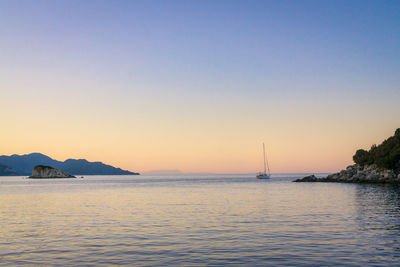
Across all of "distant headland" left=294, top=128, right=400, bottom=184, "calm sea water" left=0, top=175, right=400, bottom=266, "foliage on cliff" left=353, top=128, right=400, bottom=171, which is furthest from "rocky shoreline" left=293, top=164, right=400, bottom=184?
"calm sea water" left=0, top=175, right=400, bottom=266

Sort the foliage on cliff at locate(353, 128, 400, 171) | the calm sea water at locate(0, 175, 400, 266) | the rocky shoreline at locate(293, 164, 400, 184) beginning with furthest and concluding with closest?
the rocky shoreline at locate(293, 164, 400, 184)
the foliage on cliff at locate(353, 128, 400, 171)
the calm sea water at locate(0, 175, 400, 266)

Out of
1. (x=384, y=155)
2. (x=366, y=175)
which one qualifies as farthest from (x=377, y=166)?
(x=384, y=155)

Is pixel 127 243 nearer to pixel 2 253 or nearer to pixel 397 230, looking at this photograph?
pixel 2 253

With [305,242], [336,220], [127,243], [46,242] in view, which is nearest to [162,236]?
[127,243]

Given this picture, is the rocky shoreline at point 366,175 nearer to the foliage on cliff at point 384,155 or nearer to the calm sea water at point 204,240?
the foliage on cliff at point 384,155

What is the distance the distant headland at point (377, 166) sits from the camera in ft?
429

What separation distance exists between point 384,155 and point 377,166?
934 centimetres

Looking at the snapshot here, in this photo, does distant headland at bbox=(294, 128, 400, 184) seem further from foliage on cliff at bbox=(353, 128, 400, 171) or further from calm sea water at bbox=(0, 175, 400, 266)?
calm sea water at bbox=(0, 175, 400, 266)

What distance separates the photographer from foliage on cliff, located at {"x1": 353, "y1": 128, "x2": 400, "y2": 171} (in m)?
131

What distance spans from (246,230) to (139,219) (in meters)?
13.5

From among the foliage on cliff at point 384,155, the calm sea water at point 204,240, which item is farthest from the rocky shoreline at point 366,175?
the calm sea water at point 204,240

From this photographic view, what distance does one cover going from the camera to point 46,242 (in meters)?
27.1

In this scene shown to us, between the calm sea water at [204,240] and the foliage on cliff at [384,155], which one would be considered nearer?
the calm sea water at [204,240]

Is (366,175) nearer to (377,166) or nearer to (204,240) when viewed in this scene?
(377,166)
